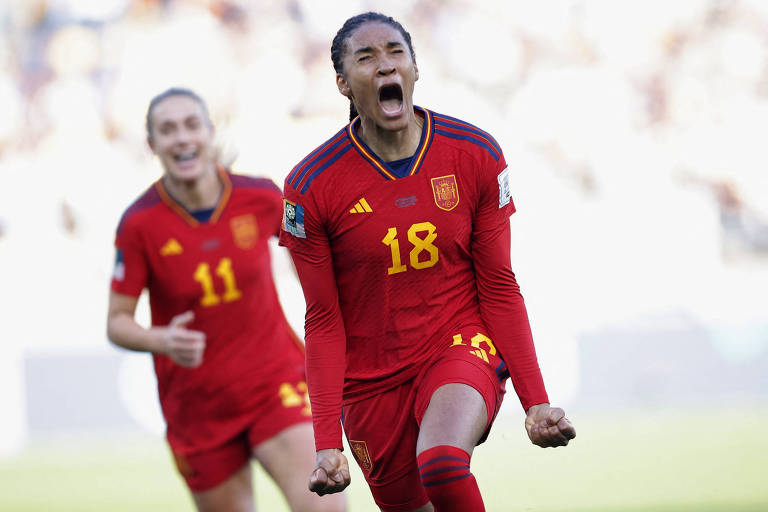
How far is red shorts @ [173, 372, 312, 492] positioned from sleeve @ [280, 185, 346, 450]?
1.21 m

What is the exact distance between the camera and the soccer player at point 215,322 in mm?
5238

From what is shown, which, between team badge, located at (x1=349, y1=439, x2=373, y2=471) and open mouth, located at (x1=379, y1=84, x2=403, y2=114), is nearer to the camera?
open mouth, located at (x1=379, y1=84, x2=403, y2=114)

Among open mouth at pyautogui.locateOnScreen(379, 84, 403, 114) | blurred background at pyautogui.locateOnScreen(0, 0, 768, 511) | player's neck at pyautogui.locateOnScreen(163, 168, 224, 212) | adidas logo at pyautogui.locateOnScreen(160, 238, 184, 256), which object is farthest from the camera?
blurred background at pyautogui.locateOnScreen(0, 0, 768, 511)

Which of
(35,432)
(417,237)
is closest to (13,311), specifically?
(35,432)

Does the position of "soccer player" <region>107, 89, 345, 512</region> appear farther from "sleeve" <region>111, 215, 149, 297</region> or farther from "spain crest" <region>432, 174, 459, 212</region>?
"spain crest" <region>432, 174, 459, 212</region>

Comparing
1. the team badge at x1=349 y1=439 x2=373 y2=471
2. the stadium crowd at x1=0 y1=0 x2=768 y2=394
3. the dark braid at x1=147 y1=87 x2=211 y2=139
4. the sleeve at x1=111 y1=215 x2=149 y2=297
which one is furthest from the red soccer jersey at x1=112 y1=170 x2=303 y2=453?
the stadium crowd at x1=0 y1=0 x2=768 y2=394

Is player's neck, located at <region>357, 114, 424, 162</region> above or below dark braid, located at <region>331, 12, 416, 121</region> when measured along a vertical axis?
below

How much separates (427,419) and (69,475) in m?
6.95

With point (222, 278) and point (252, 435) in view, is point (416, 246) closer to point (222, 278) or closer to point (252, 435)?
point (222, 278)

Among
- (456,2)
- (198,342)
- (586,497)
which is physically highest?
(456,2)

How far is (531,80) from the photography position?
13.4 metres

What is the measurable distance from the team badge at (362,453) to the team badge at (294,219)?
0.89 metres

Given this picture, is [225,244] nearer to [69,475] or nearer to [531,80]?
[69,475]

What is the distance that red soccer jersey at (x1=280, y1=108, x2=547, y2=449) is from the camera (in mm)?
3857
